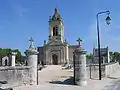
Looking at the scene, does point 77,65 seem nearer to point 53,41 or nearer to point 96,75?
point 96,75

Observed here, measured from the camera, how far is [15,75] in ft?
52.7

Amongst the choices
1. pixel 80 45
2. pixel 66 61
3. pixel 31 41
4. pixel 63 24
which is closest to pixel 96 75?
pixel 80 45

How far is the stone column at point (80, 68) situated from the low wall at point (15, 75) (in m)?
4.03

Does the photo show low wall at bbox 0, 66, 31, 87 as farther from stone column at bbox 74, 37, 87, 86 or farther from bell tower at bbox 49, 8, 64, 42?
bell tower at bbox 49, 8, 64, 42

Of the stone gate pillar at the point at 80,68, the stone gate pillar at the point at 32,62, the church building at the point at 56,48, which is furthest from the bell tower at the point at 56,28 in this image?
the stone gate pillar at the point at 32,62

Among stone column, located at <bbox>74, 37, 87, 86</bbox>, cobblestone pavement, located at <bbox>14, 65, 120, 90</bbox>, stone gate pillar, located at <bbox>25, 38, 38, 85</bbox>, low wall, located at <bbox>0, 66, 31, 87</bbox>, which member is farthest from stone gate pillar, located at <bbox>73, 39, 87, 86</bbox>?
low wall, located at <bbox>0, 66, 31, 87</bbox>

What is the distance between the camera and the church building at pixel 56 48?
63.8 m

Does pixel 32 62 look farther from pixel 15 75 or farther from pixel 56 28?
pixel 56 28

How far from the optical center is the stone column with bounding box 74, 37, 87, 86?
19219mm

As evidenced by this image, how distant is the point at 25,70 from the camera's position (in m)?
17.3

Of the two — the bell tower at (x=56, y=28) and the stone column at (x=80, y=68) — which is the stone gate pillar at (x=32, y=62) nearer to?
the stone column at (x=80, y=68)

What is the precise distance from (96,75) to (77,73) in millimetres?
7499

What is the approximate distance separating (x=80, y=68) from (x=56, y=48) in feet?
149

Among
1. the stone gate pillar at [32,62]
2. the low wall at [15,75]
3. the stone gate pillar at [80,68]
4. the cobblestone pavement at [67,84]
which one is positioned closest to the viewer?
the low wall at [15,75]
